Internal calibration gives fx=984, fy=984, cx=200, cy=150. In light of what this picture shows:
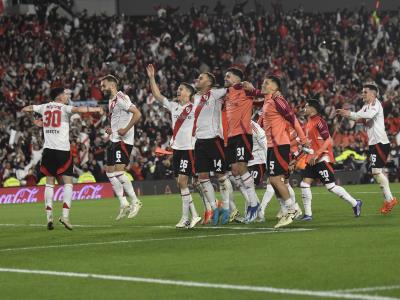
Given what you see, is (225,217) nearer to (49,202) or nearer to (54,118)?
(49,202)

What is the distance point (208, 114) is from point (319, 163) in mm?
2594

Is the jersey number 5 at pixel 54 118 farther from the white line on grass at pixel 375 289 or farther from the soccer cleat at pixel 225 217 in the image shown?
the white line on grass at pixel 375 289

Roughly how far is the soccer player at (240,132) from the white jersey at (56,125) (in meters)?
2.90

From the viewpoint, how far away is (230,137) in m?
16.8

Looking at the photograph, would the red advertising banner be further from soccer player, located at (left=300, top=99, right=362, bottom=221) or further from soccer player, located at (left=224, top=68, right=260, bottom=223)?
soccer player, located at (left=224, top=68, right=260, bottom=223)

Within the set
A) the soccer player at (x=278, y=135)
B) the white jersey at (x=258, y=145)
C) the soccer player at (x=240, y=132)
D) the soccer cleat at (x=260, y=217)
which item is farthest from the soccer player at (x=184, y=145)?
the white jersey at (x=258, y=145)

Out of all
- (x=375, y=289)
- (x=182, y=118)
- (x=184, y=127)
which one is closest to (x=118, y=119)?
(x=182, y=118)

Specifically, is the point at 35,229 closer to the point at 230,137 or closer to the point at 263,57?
the point at 230,137

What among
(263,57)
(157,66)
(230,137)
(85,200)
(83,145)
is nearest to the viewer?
(230,137)

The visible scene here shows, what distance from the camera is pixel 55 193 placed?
31859 millimetres

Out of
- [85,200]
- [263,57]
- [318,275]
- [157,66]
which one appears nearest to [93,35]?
[157,66]

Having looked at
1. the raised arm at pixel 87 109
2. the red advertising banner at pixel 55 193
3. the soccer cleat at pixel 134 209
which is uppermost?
the raised arm at pixel 87 109

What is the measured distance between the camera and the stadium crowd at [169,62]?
36219 mm

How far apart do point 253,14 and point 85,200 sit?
22.0m
